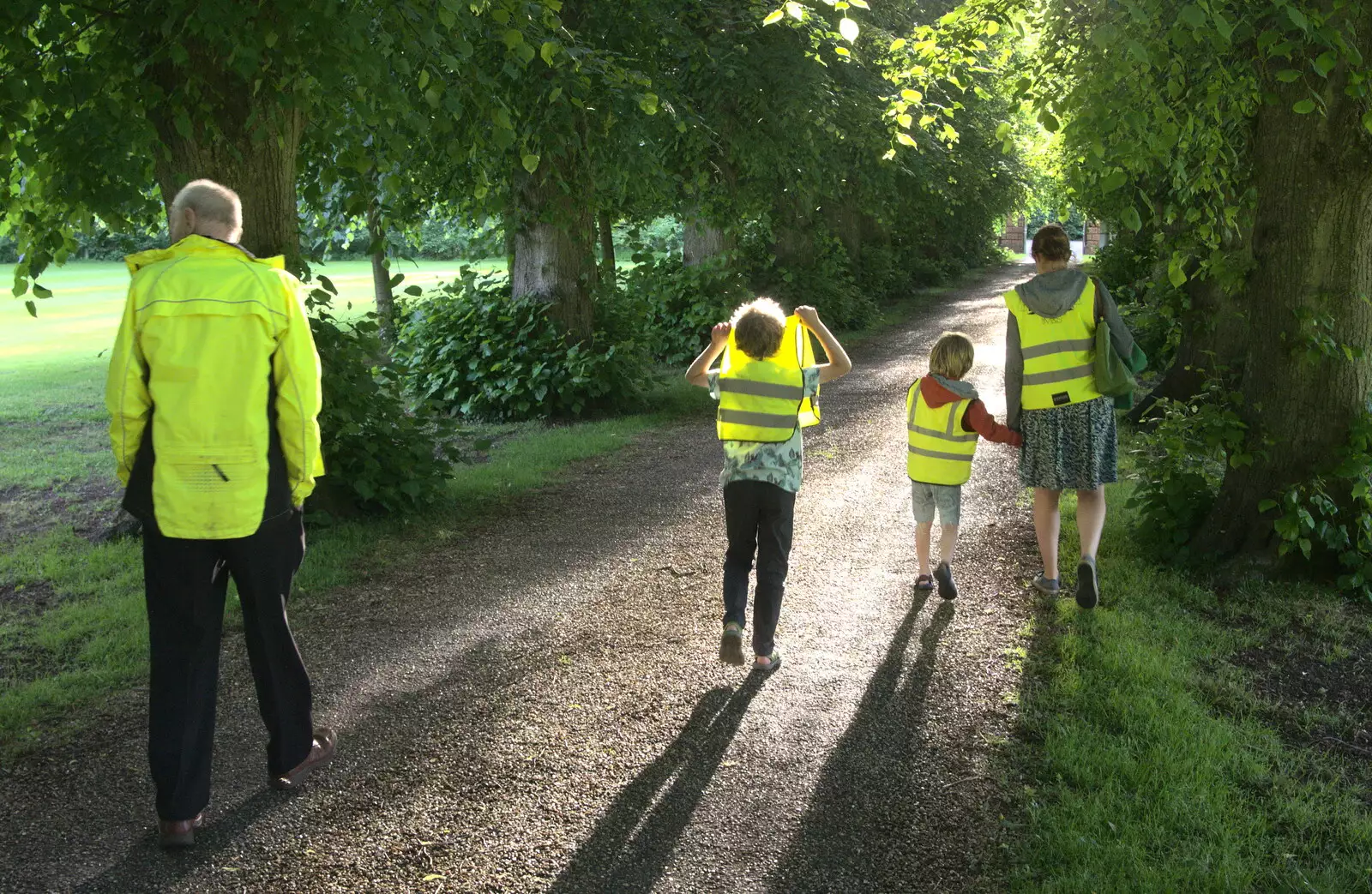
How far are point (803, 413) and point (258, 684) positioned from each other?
2541mm

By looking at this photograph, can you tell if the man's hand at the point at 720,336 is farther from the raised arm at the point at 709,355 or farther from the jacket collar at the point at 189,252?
the jacket collar at the point at 189,252

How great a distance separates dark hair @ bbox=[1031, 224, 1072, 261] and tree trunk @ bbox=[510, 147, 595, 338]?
7.25 m

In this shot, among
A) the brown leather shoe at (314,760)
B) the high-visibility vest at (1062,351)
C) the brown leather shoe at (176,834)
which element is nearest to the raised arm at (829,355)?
the high-visibility vest at (1062,351)

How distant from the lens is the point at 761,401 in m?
5.05

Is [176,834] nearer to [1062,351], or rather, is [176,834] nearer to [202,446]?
[202,446]

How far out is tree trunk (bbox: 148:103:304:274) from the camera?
22.3 feet

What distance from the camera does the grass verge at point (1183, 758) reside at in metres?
3.63

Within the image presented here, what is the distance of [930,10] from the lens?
2273 centimetres

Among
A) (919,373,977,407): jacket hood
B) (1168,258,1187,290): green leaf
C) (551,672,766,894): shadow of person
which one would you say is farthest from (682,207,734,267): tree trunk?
(551,672,766,894): shadow of person

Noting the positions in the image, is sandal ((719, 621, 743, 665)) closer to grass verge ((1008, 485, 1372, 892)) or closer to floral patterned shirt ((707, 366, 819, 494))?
floral patterned shirt ((707, 366, 819, 494))

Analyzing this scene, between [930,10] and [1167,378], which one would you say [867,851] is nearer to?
[1167,378]

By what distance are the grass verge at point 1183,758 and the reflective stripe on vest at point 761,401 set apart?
1.58 m

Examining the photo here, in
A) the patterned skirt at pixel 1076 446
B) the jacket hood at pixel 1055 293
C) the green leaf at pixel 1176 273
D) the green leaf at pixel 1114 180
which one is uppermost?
the green leaf at pixel 1114 180

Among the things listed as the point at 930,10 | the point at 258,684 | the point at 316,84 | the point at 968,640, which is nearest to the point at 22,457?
the point at 316,84
